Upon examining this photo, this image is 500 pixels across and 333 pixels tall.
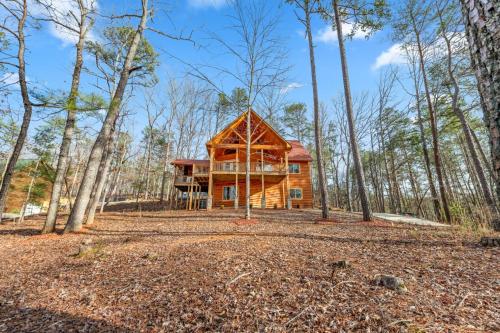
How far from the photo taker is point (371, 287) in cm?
269

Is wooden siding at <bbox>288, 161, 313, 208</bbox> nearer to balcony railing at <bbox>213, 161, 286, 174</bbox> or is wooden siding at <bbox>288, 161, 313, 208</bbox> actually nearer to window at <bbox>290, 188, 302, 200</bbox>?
window at <bbox>290, 188, 302, 200</bbox>

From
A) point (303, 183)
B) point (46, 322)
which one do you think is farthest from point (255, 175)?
point (46, 322)

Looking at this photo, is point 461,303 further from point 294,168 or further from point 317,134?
point 294,168

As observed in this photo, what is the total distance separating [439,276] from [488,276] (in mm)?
611

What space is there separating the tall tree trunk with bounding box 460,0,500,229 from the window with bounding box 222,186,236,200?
18217 millimetres

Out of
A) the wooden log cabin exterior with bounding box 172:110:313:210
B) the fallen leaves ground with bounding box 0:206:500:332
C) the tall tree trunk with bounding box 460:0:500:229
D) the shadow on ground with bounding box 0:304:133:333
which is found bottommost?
the shadow on ground with bounding box 0:304:133:333

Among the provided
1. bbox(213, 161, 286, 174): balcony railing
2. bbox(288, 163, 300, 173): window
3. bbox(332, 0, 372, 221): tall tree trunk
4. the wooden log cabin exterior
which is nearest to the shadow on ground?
bbox(332, 0, 372, 221): tall tree trunk

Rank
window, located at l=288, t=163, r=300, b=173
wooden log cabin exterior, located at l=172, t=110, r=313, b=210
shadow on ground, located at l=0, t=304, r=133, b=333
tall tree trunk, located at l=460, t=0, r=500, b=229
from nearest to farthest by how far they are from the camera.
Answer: tall tree trunk, located at l=460, t=0, r=500, b=229
shadow on ground, located at l=0, t=304, r=133, b=333
wooden log cabin exterior, located at l=172, t=110, r=313, b=210
window, located at l=288, t=163, r=300, b=173

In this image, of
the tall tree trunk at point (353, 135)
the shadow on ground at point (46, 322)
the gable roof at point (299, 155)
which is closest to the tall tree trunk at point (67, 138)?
the shadow on ground at point (46, 322)

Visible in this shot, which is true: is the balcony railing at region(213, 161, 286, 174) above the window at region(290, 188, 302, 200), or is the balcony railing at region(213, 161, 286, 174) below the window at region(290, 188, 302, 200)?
above

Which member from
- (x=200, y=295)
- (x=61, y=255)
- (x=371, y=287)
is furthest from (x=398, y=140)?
(x=61, y=255)

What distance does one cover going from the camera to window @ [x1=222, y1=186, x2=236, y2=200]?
1892cm

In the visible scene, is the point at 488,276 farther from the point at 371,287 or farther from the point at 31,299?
the point at 31,299

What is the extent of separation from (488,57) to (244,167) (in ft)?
52.3
